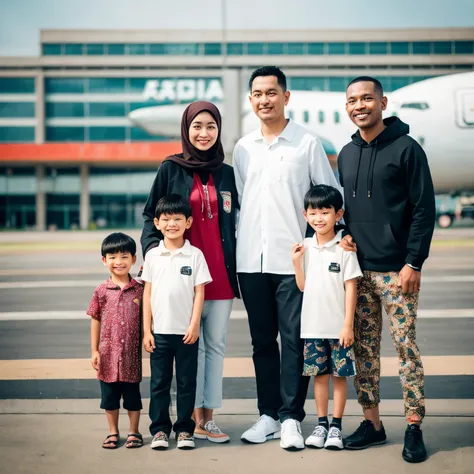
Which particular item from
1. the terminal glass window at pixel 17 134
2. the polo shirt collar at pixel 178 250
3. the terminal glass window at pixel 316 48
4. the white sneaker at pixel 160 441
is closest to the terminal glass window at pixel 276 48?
the terminal glass window at pixel 316 48

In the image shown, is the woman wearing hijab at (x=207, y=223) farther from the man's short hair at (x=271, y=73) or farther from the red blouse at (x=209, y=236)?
the man's short hair at (x=271, y=73)

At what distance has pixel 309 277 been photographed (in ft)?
12.5

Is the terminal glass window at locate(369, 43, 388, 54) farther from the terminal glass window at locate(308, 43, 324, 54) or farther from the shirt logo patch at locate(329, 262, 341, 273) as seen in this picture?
the shirt logo patch at locate(329, 262, 341, 273)

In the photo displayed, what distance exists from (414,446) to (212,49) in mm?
55357

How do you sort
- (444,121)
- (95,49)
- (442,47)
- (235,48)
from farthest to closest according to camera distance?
(235,48), (442,47), (95,49), (444,121)

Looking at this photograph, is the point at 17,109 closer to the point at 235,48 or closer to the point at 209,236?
the point at 235,48

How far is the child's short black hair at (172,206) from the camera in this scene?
148 inches

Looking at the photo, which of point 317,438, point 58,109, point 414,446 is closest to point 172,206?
point 317,438

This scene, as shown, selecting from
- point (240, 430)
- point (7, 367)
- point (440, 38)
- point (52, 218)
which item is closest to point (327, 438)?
point (240, 430)

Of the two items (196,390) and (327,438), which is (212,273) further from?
(327,438)

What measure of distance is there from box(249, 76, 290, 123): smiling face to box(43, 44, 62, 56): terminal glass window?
5577cm

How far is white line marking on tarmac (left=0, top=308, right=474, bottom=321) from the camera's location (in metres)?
8.84

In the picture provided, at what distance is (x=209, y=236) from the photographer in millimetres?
3977

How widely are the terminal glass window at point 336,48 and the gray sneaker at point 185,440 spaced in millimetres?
56148
